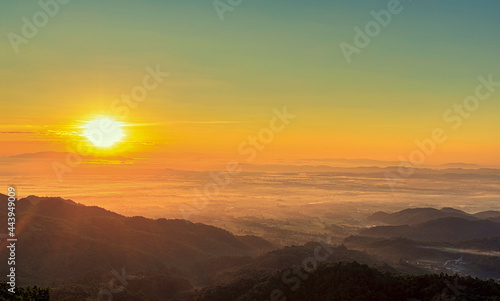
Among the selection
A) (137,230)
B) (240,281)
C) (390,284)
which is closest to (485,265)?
(390,284)

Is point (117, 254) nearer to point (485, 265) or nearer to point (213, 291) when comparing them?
point (213, 291)

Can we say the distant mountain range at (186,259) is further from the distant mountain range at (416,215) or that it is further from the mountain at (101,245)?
the distant mountain range at (416,215)

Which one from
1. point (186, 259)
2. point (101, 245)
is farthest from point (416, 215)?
point (101, 245)

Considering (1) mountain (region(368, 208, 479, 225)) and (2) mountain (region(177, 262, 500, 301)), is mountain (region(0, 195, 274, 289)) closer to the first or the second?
(2) mountain (region(177, 262, 500, 301))

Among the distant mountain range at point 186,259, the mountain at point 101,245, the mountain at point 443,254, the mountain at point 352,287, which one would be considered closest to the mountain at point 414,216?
the distant mountain range at point 186,259

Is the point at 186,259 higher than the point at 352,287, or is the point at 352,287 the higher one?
the point at 186,259

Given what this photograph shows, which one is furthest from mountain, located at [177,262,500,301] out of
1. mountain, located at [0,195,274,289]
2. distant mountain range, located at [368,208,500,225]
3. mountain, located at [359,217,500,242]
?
distant mountain range, located at [368,208,500,225]

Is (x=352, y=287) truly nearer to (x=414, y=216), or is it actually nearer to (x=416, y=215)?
(x=414, y=216)
